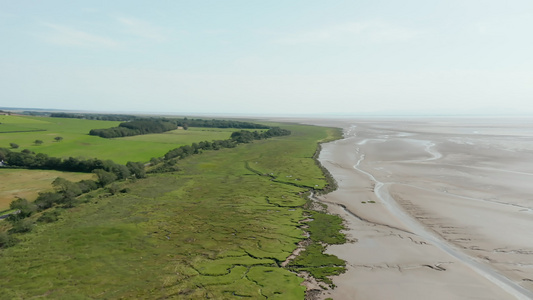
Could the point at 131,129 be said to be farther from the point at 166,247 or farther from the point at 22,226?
the point at 166,247

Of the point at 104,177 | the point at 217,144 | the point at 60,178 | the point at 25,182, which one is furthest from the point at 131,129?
the point at 60,178

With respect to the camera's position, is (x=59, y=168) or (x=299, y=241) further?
(x=59, y=168)

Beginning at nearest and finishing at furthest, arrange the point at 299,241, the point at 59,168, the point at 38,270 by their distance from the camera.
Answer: the point at 38,270
the point at 299,241
the point at 59,168

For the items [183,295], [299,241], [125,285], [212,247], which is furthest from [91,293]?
[299,241]

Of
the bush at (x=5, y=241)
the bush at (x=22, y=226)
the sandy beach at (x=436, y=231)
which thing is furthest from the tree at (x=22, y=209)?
the sandy beach at (x=436, y=231)

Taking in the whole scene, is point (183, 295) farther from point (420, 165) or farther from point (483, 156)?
point (483, 156)

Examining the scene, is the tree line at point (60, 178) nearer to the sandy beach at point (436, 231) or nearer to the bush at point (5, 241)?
→ the bush at point (5, 241)
